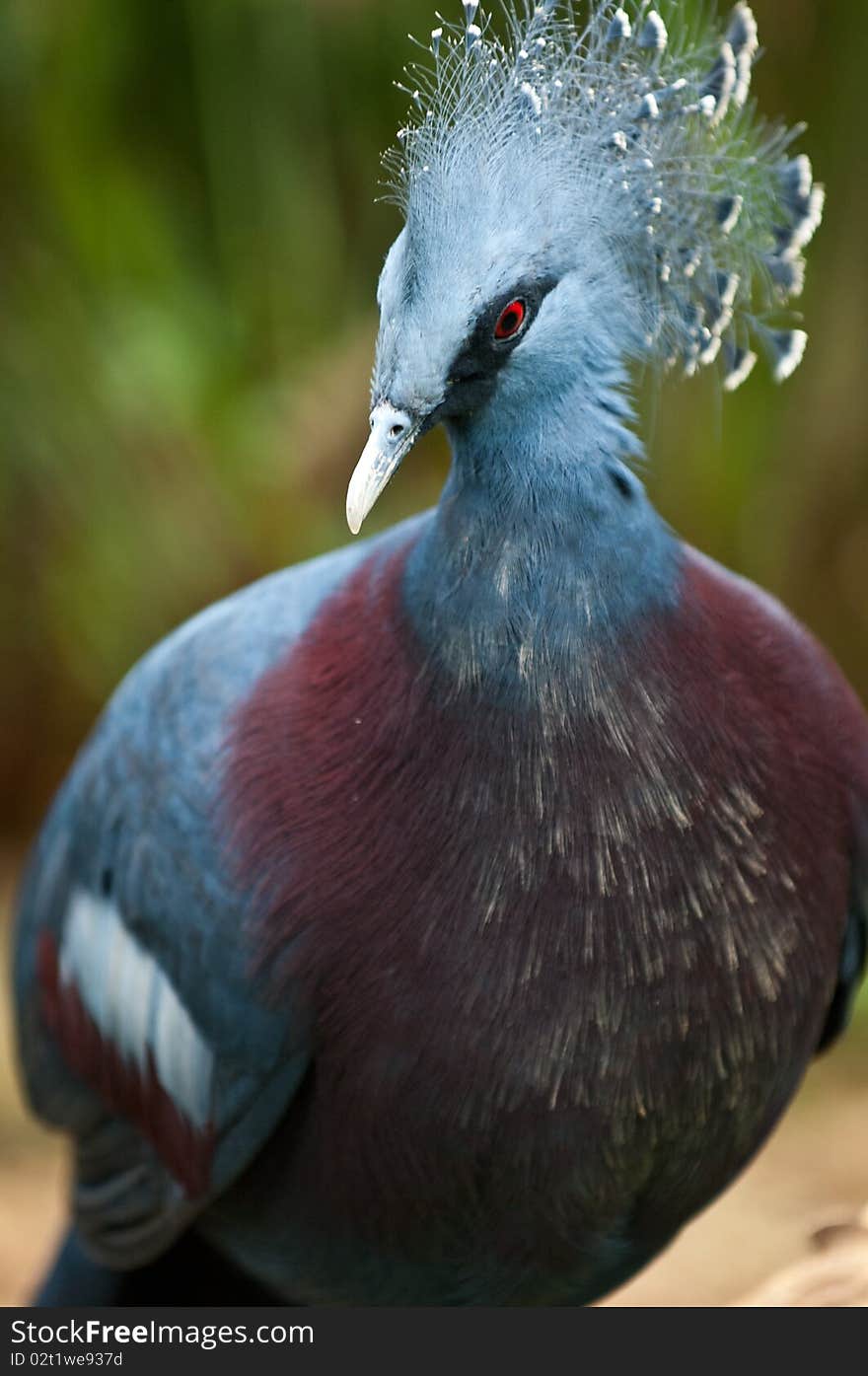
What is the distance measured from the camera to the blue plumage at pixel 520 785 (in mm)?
1664

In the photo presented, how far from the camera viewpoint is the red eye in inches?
62.2

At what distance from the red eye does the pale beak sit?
11 centimetres

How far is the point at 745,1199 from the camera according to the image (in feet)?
12.2

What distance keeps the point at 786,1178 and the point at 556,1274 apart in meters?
1.87

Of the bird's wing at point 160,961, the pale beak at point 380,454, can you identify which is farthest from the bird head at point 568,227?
the bird's wing at point 160,961

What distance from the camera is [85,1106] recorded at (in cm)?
240

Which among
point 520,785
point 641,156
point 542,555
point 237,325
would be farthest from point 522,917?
point 237,325

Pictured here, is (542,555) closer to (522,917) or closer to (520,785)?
(520,785)

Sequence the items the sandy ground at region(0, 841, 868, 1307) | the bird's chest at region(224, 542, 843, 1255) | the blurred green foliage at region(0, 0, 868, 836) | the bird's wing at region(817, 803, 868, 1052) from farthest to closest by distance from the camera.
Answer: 1. the blurred green foliage at region(0, 0, 868, 836)
2. the sandy ground at region(0, 841, 868, 1307)
3. the bird's wing at region(817, 803, 868, 1052)
4. the bird's chest at region(224, 542, 843, 1255)

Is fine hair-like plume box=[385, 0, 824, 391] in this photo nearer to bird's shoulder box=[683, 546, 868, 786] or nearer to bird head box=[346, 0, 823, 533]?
bird head box=[346, 0, 823, 533]

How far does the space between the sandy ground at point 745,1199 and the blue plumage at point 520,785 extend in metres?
1.45

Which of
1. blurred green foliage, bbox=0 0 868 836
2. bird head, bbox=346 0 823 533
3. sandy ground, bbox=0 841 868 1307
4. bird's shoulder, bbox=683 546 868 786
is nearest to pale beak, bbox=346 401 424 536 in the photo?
bird head, bbox=346 0 823 533

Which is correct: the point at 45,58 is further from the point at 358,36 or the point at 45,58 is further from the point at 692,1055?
the point at 692,1055

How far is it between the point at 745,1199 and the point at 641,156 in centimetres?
262
